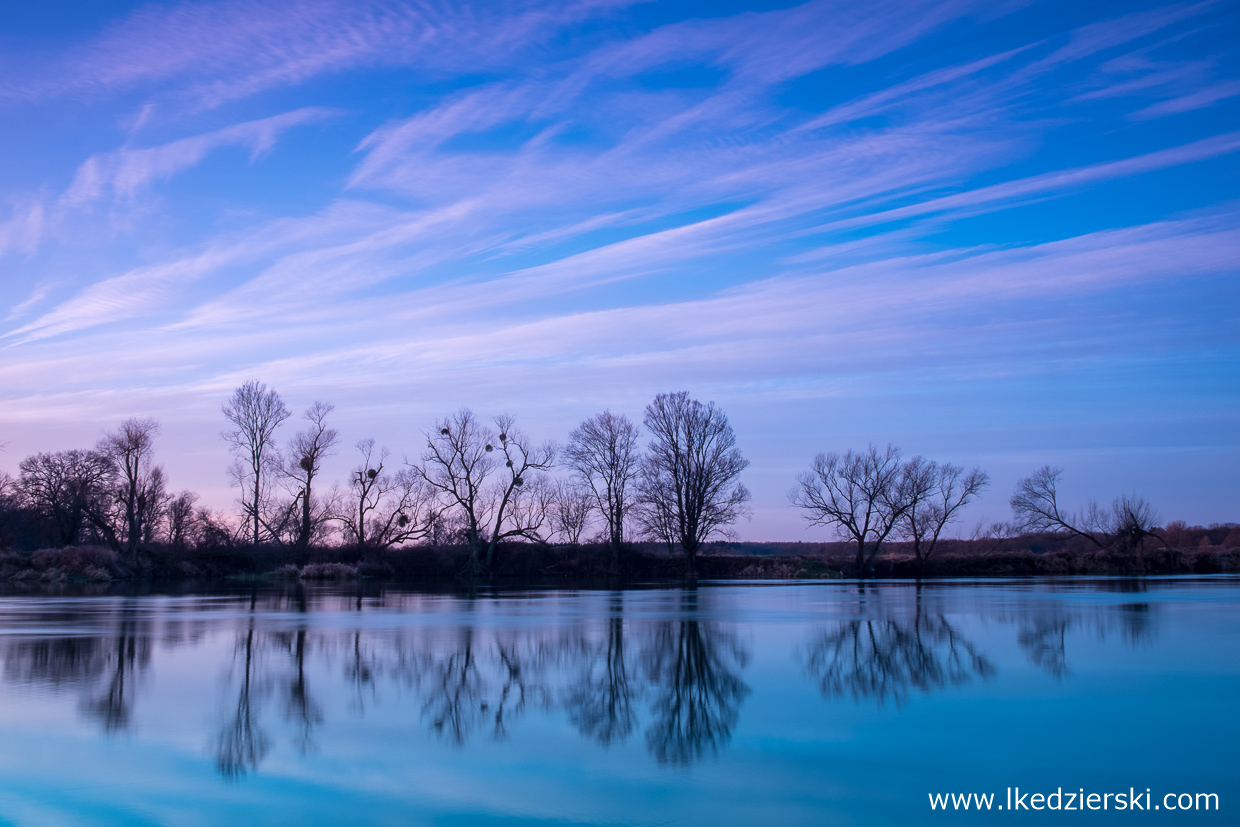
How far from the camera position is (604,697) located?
9156 millimetres

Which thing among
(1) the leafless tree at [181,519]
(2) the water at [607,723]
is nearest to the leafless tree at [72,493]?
(1) the leafless tree at [181,519]

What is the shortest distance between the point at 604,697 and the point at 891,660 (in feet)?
13.9

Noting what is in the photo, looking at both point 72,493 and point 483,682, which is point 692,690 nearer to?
point 483,682

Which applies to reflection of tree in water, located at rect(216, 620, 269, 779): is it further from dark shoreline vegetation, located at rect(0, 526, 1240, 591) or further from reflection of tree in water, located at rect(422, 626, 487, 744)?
dark shoreline vegetation, located at rect(0, 526, 1240, 591)

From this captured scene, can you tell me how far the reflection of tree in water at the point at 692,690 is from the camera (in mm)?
7195

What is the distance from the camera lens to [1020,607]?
20328mm

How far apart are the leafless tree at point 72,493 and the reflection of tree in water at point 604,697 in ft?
153

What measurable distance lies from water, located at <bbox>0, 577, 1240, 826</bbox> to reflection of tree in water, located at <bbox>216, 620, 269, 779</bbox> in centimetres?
3

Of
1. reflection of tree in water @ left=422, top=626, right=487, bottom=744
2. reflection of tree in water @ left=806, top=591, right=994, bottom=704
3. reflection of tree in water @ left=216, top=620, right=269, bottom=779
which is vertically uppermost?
reflection of tree in water @ left=216, top=620, right=269, bottom=779

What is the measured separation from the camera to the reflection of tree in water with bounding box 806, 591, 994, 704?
31.7 feet

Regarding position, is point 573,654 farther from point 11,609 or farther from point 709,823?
point 11,609

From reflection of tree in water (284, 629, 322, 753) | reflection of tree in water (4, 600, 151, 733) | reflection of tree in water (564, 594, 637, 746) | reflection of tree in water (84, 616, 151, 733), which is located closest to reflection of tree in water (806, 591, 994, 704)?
reflection of tree in water (564, 594, 637, 746)

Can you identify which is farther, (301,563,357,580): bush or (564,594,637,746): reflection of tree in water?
(301,563,357,580): bush

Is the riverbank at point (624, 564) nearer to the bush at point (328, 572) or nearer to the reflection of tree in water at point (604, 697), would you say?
the bush at point (328, 572)
